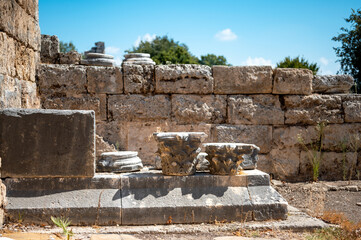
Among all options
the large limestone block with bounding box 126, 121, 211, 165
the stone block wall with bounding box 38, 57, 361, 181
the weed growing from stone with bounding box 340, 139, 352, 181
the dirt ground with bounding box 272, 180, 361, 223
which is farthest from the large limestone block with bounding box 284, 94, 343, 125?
the large limestone block with bounding box 126, 121, 211, 165

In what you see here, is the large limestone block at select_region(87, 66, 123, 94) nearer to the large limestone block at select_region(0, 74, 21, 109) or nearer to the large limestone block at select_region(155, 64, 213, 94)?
A: the large limestone block at select_region(155, 64, 213, 94)

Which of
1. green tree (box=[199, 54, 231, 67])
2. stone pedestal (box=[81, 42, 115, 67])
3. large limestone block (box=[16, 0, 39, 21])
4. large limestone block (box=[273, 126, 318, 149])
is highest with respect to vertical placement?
green tree (box=[199, 54, 231, 67])

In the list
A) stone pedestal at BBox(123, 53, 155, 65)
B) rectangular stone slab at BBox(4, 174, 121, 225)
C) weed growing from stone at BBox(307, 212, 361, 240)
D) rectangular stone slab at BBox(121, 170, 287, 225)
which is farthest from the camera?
stone pedestal at BBox(123, 53, 155, 65)

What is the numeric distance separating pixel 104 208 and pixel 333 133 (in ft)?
16.5

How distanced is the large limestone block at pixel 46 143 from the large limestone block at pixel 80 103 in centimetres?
227

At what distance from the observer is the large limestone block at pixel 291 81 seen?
7.15m

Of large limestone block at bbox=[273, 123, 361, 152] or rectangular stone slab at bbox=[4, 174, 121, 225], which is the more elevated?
large limestone block at bbox=[273, 123, 361, 152]

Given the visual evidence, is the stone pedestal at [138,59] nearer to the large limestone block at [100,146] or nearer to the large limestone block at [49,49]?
the large limestone block at [49,49]

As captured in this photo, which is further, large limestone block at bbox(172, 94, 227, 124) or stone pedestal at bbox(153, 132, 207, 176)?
large limestone block at bbox(172, 94, 227, 124)

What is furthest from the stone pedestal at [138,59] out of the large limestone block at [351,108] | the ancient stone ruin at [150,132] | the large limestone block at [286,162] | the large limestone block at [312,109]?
the large limestone block at [351,108]

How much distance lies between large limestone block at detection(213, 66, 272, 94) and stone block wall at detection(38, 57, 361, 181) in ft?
0.06

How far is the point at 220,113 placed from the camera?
282 inches

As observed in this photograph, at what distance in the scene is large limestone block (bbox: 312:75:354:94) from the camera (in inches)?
294

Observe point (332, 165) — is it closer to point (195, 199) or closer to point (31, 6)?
point (195, 199)
